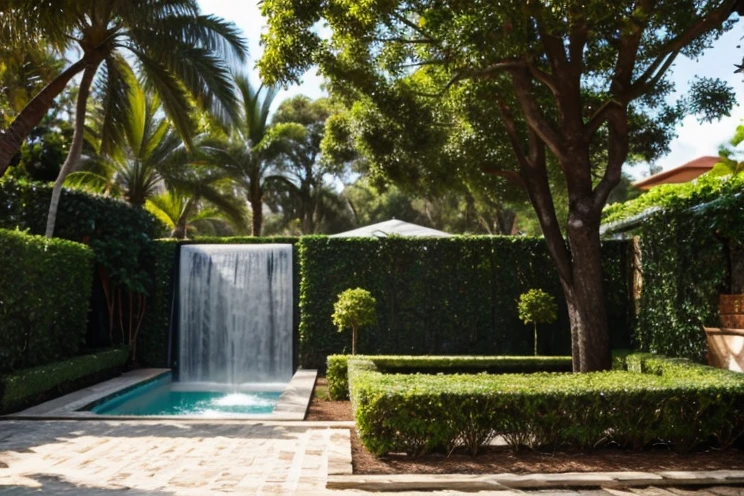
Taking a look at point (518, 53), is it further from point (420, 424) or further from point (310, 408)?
point (310, 408)

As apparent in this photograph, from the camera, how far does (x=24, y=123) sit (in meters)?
11.3

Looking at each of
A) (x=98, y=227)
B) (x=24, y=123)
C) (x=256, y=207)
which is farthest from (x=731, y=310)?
(x=256, y=207)

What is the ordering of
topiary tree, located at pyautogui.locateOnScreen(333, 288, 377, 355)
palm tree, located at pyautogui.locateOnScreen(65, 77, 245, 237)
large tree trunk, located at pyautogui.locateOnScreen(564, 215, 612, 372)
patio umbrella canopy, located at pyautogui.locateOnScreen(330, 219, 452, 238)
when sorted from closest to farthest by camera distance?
large tree trunk, located at pyautogui.locateOnScreen(564, 215, 612, 372)
topiary tree, located at pyautogui.locateOnScreen(333, 288, 377, 355)
patio umbrella canopy, located at pyautogui.locateOnScreen(330, 219, 452, 238)
palm tree, located at pyautogui.locateOnScreen(65, 77, 245, 237)

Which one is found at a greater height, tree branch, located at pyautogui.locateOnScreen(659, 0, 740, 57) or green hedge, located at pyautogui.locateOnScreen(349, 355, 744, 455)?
tree branch, located at pyautogui.locateOnScreen(659, 0, 740, 57)

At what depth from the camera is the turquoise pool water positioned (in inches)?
481

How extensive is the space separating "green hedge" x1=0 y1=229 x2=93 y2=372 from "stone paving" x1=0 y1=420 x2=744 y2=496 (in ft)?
7.02

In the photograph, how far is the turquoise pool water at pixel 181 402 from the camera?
12219 millimetres

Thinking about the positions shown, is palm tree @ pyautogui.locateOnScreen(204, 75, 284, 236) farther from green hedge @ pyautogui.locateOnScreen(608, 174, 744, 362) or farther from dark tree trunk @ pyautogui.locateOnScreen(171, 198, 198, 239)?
green hedge @ pyautogui.locateOnScreen(608, 174, 744, 362)

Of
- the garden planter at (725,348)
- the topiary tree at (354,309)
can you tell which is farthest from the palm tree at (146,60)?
the garden planter at (725,348)

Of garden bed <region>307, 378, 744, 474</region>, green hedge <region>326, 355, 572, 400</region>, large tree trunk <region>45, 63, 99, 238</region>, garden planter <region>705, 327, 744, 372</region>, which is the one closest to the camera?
garden bed <region>307, 378, 744, 474</region>

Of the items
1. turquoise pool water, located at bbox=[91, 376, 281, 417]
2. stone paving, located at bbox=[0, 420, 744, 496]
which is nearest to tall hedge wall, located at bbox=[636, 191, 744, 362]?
stone paving, located at bbox=[0, 420, 744, 496]

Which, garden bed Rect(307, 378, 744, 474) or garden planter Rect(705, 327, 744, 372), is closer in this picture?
garden bed Rect(307, 378, 744, 474)

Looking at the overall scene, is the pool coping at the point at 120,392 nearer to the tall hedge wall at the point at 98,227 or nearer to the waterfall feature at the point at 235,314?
the waterfall feature at the point at 235,314

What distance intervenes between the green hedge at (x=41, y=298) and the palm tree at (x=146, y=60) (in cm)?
115
